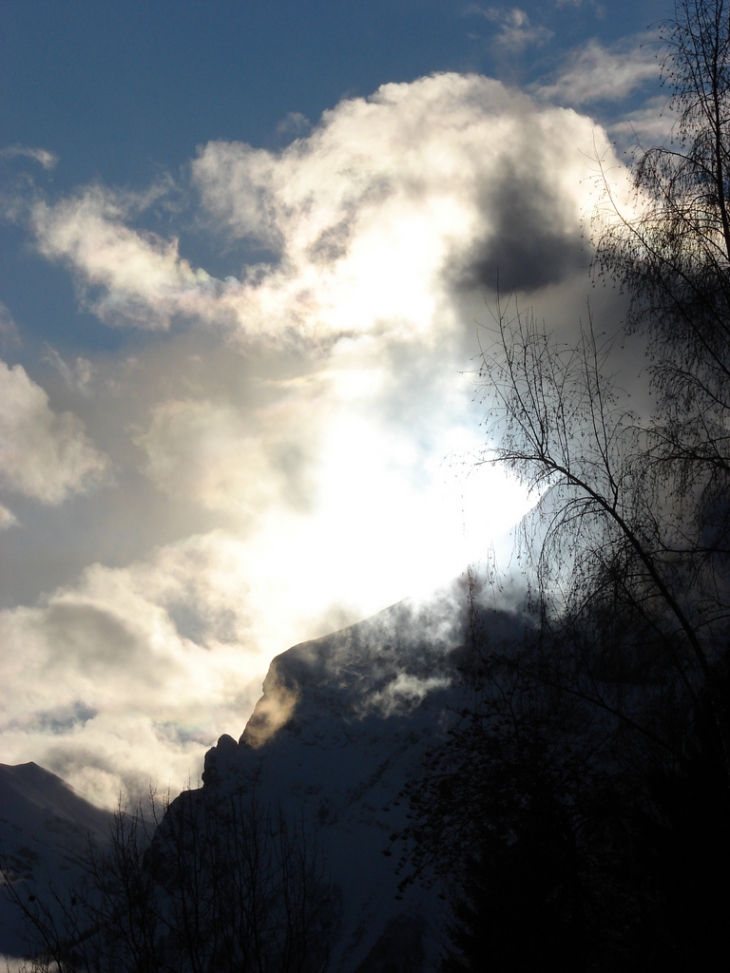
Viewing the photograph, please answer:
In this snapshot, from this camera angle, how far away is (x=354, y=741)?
550ft

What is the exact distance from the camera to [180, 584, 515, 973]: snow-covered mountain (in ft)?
407

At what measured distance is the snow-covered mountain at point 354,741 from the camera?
4882 inches

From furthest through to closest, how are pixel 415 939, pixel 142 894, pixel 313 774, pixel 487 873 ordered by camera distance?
pixel 313 774, pixel 415 939, pixel 487 873, pixel 142 894

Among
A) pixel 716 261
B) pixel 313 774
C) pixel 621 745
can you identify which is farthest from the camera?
pixel 313 774

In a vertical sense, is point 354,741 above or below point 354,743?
above

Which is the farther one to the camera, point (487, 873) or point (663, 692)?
point (487, 873)

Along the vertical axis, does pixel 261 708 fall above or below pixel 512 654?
above

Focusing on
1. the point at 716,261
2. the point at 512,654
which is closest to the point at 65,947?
the point at 512,654

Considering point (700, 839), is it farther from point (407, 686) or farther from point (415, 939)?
point (407, 686)

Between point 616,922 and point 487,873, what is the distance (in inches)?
124

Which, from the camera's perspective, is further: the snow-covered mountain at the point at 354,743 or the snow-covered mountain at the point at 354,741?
the snow-covered mountain at the point at 354,741

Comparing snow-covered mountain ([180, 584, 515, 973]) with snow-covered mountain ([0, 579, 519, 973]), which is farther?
snow-covered mountain ([180, 584, 515, 973])

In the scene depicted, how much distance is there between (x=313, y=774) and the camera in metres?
161

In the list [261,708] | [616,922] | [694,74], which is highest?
[261,708]
